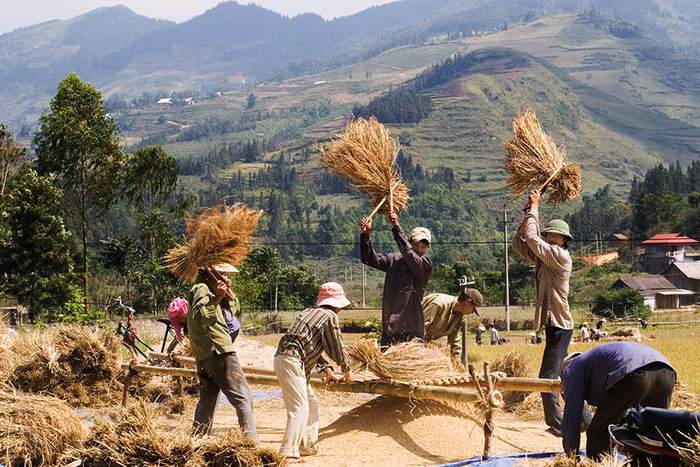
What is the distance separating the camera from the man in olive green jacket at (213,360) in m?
7.48

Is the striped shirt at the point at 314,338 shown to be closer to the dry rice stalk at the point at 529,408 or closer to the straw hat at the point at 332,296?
the straw hat at the point at 332,296

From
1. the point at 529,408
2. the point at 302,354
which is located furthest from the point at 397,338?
the point at 529,408

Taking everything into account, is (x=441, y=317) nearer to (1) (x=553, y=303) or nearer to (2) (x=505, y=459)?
(1) (x=553, y=303)

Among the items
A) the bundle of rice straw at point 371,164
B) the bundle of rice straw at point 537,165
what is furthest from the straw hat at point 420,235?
the bundle of rice straw at point 537,165

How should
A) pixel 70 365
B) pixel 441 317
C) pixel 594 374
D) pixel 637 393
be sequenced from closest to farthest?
pixel 637 393
pixel 594 374
pixel 441 317
pixel 70 365

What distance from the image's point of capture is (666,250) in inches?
3297

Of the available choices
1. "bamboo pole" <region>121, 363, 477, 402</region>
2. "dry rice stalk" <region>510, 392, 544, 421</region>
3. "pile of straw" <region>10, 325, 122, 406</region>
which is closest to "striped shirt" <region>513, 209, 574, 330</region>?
"bamboo pole" <region>121, 363, 477, 402</region>

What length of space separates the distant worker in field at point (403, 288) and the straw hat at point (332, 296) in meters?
1.13

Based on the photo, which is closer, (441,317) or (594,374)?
(594,374)

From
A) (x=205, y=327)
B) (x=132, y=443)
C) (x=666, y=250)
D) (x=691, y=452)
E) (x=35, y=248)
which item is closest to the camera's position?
(x=691, y=452)

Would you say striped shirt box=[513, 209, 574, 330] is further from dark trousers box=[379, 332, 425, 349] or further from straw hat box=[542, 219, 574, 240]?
dark trousers box=[379, 332, 425, 349]

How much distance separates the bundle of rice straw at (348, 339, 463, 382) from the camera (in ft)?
25.5

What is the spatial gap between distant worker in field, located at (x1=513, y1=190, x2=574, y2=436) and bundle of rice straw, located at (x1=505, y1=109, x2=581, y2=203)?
772 mm

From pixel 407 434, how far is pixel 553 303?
5.62 ft
